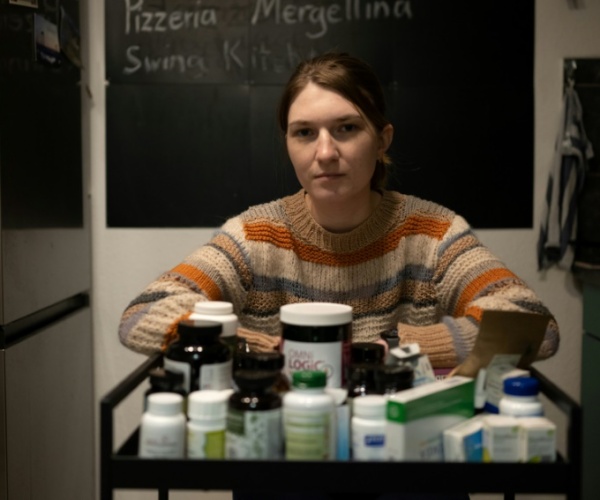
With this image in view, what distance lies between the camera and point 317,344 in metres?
1.02

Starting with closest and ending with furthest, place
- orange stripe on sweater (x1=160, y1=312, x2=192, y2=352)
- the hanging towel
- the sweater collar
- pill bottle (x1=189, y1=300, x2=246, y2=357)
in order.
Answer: pill bottle (x1=189, y1=300, x2=246, y2=357)
orange stripe on sweater (x1=160, y1=312, x2=192, y2=352)
the sweater collar
the hanging towel

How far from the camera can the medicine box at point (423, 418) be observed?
872 millimetres

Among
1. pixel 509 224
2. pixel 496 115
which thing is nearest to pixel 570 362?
pixel 509 224

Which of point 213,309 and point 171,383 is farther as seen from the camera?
point 213,309

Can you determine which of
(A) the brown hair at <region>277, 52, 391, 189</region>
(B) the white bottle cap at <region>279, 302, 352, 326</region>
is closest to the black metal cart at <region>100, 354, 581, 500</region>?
(B) the white bottle cap at <region>279, 302, 352, 326</region>

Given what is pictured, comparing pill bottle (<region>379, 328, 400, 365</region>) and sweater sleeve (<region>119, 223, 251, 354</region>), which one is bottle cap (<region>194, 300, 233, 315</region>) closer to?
sweater sleeve (<region>119, 223, 251, 354</region>)

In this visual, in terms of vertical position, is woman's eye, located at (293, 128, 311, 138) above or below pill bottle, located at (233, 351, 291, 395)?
above

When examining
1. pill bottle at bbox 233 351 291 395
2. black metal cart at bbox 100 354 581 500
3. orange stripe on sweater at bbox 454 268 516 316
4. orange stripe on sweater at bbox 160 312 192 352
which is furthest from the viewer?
orange stripe on sweater at bbox 454 268 516 316

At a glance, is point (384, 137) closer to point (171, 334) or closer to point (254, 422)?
point (171, 334)

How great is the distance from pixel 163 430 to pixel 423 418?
30cm

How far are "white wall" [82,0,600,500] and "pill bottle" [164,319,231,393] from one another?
1.56m

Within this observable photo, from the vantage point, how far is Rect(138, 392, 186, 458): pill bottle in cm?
88

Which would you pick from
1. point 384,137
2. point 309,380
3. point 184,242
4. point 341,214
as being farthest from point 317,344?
point 184,242

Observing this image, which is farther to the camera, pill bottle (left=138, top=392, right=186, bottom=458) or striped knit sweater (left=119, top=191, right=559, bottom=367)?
striped knit sweater (left=119, top=191, right=559, bottom=367)
